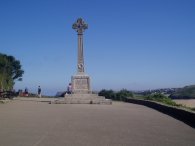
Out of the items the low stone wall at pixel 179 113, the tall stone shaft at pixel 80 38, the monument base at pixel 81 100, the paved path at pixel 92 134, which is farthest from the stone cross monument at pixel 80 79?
the paved path at pixel 92 134

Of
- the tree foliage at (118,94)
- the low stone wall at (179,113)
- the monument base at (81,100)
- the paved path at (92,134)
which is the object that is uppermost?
the tree foliage at (118,94)

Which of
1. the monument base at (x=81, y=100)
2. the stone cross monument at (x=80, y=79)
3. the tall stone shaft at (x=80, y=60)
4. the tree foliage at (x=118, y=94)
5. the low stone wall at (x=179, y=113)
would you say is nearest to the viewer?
the low stone wall at (x=179, y=113)

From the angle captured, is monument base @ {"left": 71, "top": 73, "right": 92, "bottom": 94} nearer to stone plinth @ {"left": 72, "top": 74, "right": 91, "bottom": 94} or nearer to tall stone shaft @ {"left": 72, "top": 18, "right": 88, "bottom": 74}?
stone plinth @ {"left": 72, "top": 74, "right": 91, "bottom": 94}

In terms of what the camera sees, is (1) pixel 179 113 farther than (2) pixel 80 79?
No

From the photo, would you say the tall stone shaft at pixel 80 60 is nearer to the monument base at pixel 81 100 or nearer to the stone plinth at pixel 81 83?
the stone plinth at pixel 81 83

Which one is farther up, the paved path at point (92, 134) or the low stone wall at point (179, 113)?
the low stone wall at point (179, 113)

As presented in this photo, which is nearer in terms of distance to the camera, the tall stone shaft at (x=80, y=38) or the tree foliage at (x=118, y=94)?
the tall stone shaft at (x=80, y=38)

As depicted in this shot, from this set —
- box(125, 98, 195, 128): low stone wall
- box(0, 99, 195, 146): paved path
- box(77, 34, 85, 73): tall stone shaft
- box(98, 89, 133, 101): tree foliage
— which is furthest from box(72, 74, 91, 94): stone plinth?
box(0, 99, 195, 146): paved path

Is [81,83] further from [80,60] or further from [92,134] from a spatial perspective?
[92,134]

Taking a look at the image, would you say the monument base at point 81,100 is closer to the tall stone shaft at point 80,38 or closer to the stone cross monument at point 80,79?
the stone cross monument at point 80,79

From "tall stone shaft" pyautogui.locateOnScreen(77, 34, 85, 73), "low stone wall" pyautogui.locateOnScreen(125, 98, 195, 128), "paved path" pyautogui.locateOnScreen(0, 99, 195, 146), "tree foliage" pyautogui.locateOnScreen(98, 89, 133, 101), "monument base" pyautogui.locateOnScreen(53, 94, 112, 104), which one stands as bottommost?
"paved path" pyautogui.locateOnScreen(0, 99, 195, 146)

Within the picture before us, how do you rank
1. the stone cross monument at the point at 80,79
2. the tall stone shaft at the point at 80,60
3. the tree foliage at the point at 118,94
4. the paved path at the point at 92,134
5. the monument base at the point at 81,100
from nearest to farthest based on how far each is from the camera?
the paved path at the point at 92,134 → the monument base at the point at 81,100 → the stone cross monument at the point at 80,79 → the tall stone shaft at the point at 80,60 → the tree foliage at the point at 118,94

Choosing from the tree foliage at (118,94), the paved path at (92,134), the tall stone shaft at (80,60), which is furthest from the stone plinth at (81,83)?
the paved path at (92,134)

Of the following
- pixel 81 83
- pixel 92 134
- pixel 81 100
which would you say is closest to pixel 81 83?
pixel 81 83
